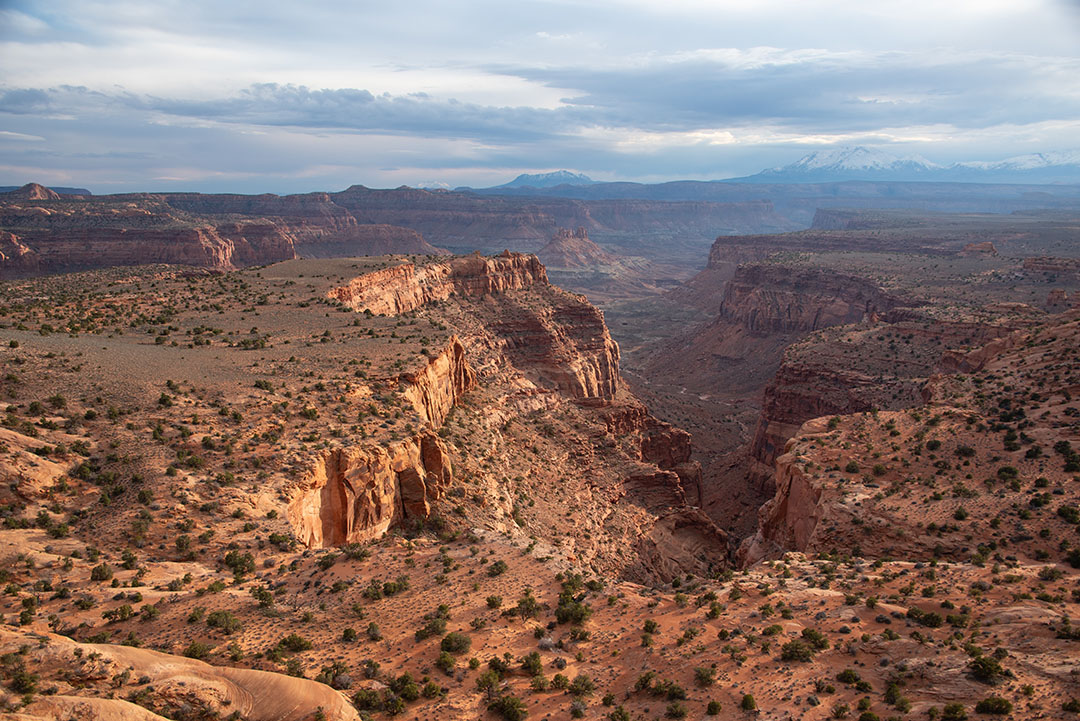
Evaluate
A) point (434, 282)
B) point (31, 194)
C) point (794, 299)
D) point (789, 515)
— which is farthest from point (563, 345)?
point (31, 194)

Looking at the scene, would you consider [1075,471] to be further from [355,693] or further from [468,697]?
Result: [355,693]

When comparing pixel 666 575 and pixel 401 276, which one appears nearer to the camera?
pixel 666 575

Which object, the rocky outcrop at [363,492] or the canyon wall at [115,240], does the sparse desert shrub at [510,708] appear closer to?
the rocky outcrop at [363,492]

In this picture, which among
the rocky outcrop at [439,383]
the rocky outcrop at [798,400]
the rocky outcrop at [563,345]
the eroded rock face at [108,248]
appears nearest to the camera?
the rocky outcrop at [439,383]

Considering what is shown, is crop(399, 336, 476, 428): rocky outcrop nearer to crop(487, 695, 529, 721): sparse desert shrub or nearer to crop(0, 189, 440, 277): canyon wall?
crop(487, 695, 529, 721): sparse desert shrub

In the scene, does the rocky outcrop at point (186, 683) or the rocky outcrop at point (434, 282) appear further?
the rocky outcrop at point (434, 282)

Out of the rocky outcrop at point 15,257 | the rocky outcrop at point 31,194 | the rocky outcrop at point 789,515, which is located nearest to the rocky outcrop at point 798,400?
the rocky outcrop at point 789,515

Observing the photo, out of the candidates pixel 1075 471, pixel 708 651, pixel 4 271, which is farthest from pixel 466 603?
pixel 4 271

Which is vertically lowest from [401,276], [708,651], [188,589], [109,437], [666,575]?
[666,575]
